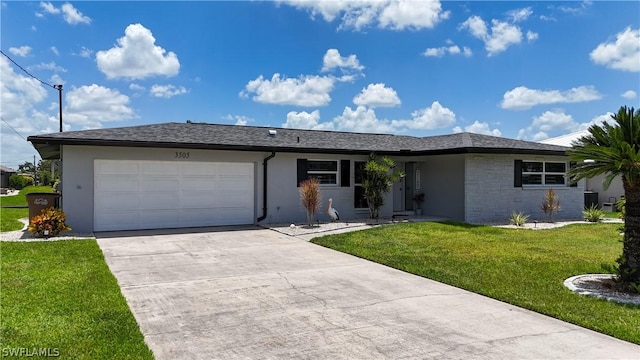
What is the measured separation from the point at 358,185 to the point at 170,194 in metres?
7.03

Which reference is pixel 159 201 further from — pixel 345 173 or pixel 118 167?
pixel 345 173

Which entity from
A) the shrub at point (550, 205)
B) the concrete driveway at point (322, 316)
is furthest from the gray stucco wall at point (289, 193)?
the shrub at point (550, 205)

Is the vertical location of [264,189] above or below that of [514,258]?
above

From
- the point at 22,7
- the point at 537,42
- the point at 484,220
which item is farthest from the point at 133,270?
the point at 537,42

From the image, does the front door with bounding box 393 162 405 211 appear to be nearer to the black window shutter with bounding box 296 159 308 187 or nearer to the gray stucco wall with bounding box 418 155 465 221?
the gray stucco wall with bounding box 418 155 465 221

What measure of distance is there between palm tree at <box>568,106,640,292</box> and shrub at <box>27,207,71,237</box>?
1271 centimetres

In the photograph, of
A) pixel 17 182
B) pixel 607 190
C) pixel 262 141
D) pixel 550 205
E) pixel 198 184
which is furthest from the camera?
pixel 17 182

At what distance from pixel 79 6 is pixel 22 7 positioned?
5.24ft

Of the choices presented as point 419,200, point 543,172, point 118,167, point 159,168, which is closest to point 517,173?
point 543,172

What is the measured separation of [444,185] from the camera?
16.3m

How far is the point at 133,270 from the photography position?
7.54 meters

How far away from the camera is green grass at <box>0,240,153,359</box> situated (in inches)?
157

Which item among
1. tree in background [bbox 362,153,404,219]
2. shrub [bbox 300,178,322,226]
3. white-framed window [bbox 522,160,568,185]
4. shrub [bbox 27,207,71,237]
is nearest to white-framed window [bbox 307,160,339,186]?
tree in background [bbox 362,153,404,219]

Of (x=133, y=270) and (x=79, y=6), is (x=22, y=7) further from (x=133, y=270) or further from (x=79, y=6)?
(x=133, y=270)
